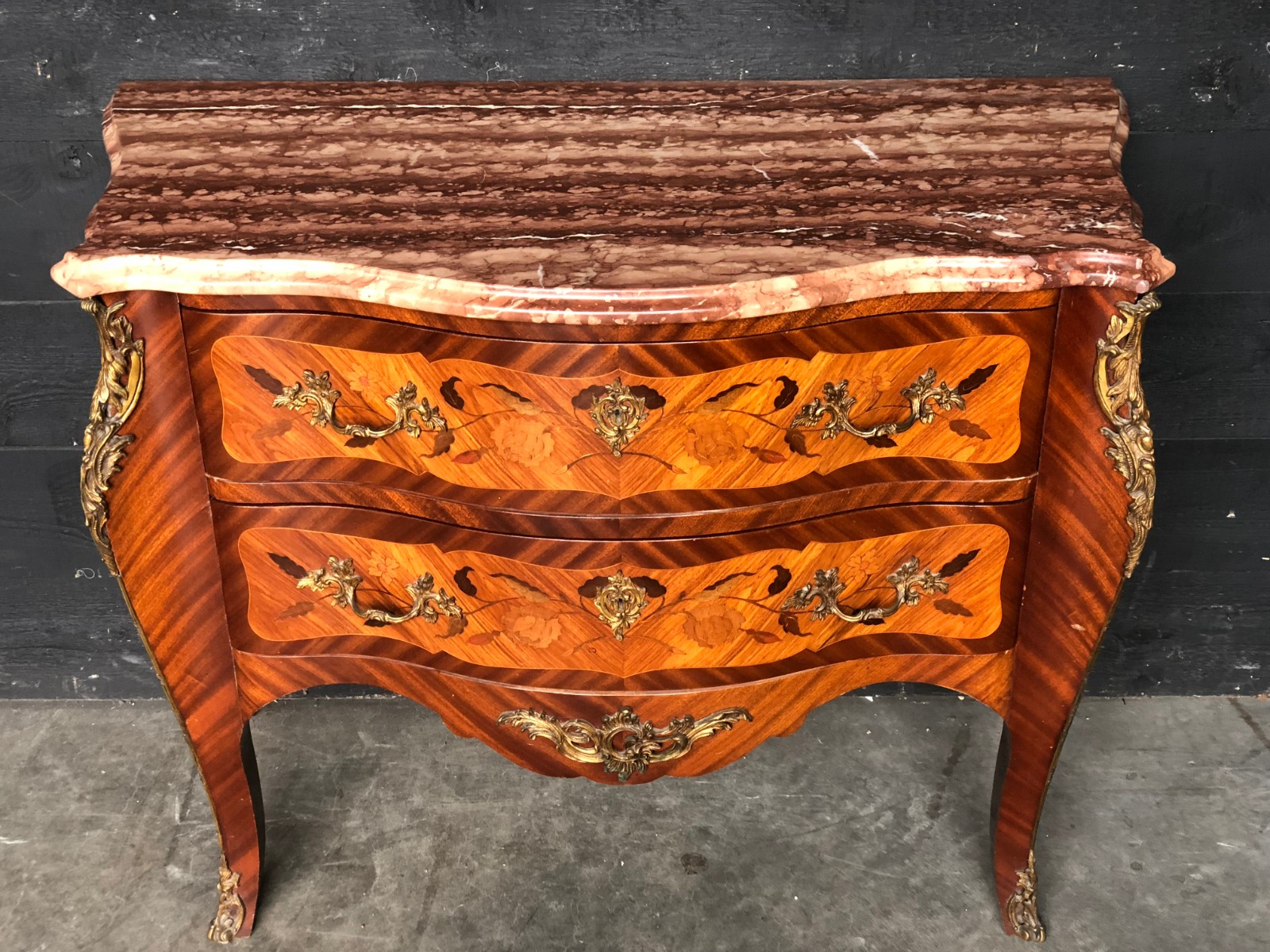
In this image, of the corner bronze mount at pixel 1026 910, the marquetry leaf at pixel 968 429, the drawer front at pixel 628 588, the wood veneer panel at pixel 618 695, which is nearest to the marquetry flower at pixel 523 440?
the drawer front at pixel 628 588

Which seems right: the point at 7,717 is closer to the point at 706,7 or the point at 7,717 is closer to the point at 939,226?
the point at 706,7

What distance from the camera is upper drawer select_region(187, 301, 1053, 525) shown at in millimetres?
1259

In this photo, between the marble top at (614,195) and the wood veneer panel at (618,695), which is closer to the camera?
the marble top at (614,195)

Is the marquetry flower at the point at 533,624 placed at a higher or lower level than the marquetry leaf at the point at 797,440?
lower

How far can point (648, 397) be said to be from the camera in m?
1.27

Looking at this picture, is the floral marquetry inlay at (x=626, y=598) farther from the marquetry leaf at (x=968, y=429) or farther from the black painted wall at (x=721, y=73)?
the black painted wall at (x=721, y=73)

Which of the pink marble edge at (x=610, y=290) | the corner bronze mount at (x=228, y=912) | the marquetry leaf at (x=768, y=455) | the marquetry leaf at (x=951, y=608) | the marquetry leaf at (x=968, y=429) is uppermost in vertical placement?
the pink marble edge at (x=610, y=290)

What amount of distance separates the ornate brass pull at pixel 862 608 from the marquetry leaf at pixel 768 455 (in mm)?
169

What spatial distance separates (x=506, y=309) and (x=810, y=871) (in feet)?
3.73

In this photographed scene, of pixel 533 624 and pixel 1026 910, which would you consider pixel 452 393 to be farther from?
pixel 1026 910

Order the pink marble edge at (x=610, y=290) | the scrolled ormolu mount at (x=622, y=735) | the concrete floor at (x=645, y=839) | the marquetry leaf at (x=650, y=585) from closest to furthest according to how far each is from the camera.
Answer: the pink marble edge at (x=610, y=290)
the marquetry leaf at (x=650, y=585)
the scrolled ormolu mount at (x=622, y=735)
the concrete floor at (x=645, y=839)

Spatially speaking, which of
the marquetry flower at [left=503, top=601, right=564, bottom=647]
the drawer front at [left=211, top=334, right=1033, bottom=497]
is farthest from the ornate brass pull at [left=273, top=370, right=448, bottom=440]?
the marquetry flower at [left=503, top=601, right=564, bottom=647]

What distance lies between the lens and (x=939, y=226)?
4.14ft

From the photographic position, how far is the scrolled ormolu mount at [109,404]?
1267 millimetres
